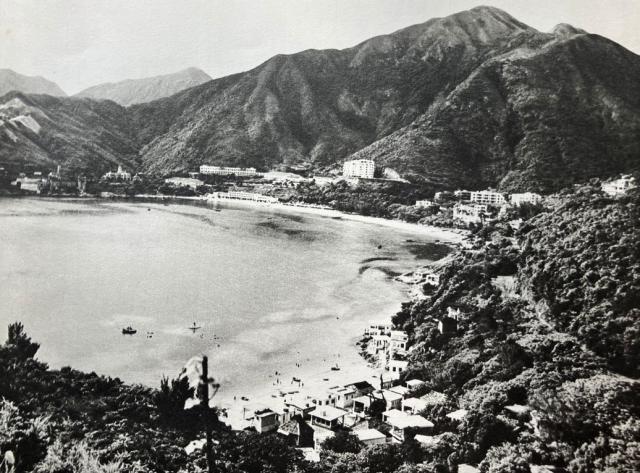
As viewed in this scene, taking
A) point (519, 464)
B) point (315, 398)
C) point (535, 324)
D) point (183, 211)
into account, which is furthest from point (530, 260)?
point (183, 211)

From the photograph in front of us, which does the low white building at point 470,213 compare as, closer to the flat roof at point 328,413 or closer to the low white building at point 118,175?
the flat roof at point 328,413

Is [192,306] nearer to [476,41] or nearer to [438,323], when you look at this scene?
[438,323]

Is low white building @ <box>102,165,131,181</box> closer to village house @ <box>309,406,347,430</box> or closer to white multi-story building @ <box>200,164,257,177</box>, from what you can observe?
white multi-story building @ <box>200,164,257,177</box>

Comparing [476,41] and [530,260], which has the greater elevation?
[476,41]

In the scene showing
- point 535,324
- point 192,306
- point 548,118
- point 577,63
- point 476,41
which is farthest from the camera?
point 476,41

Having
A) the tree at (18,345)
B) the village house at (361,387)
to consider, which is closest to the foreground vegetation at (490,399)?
the tree at (18,345)

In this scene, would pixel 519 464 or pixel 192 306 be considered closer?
pixel 519 464
